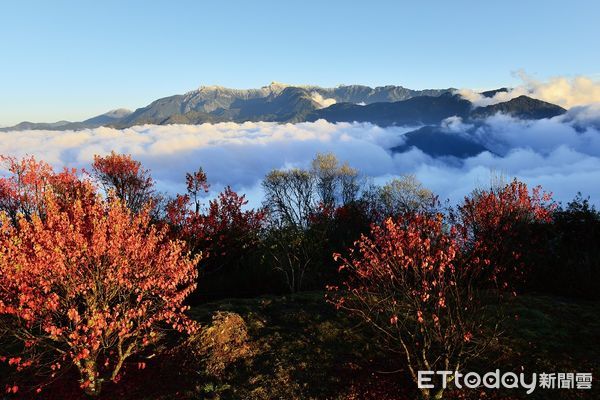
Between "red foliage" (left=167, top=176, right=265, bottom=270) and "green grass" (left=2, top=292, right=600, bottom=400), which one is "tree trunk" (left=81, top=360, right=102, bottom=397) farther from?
"red foliage" (left=167, top=176, right=265, bottom=270)

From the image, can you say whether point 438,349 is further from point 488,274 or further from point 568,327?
point 488,274

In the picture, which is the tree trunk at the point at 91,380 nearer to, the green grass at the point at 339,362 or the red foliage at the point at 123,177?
the green grass at the point at 339,362

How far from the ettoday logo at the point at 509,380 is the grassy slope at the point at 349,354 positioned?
0.27 metres

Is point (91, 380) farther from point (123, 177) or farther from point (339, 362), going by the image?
point (123, 177)

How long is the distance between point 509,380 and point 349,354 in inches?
188

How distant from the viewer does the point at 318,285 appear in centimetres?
2367

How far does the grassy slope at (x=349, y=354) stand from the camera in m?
11.3

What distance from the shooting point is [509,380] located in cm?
1123

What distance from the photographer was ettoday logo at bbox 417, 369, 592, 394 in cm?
1078

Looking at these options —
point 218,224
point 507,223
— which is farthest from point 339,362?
point 218,224

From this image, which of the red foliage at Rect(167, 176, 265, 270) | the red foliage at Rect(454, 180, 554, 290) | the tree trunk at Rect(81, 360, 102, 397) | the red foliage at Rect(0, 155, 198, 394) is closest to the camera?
the red foliage at Rect(0, 155, 198, 394)

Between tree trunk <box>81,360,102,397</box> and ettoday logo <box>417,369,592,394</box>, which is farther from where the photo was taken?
tree trunk <box>81,360,102,397</box>

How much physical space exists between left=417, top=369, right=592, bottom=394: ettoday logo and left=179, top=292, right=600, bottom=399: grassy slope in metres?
0.27

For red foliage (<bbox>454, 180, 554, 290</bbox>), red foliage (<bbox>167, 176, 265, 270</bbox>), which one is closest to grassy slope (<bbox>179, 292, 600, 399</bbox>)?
red foliage (<bbox>454, 180, 554, 290</bbox>)
